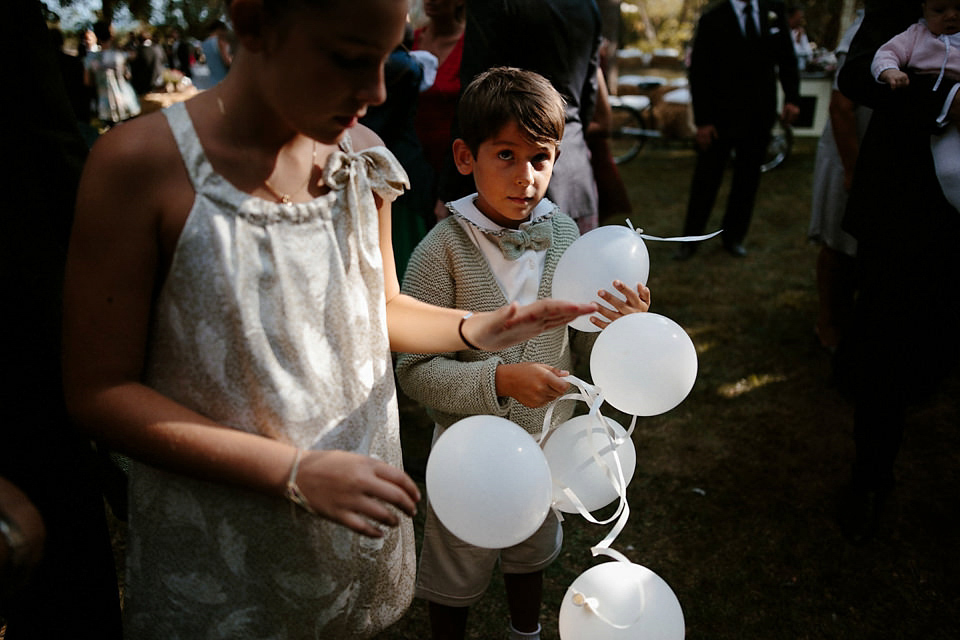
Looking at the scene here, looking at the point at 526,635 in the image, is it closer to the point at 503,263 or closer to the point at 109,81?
the point at 503,263

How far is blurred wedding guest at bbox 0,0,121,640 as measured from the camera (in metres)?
1.16

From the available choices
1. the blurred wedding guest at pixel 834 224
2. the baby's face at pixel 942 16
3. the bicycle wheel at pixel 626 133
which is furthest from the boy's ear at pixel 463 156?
the bicycle wheel at pixel 626 133

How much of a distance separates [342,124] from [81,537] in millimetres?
893

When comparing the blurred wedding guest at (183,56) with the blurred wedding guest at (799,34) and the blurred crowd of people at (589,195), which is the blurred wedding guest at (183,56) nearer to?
the blurred wedding guest at (799,34)

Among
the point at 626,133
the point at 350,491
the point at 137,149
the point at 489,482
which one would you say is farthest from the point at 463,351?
the point at 626,133

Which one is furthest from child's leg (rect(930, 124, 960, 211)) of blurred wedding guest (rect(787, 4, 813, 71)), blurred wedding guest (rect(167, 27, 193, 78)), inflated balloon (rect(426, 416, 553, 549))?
blurred wedding guest (rect(167, 27, 193, 78))

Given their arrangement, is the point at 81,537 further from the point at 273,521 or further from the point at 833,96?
the point at 833,96

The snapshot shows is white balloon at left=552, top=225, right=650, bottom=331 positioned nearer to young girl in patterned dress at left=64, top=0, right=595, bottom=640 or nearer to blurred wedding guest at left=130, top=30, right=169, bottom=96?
young girl in patterned dress at left=64, top=0, right=595, bottom=640

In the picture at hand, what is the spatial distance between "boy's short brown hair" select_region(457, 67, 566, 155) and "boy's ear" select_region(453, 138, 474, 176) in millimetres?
14

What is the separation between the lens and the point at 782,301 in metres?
4.84

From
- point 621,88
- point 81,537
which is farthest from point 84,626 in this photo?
point 621,88

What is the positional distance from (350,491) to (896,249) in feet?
6.84

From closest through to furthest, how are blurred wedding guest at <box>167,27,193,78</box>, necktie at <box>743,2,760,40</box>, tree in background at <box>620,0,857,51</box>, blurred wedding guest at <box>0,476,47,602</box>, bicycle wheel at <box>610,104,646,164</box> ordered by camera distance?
blurred wedding guest at <box>0,476,47,602</box>
necktie at <box>743,2,760,40</box>
bicycle wheel at <box>610,104,646,164</box>
blurred wedding guest at <box>167,27,193,78</box>
tree in background at <box>620,0,857,51</box>

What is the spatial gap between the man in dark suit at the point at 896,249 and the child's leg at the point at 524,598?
1354mm
